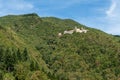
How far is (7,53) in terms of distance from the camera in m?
199

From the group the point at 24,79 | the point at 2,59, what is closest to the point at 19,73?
the point at 24,79

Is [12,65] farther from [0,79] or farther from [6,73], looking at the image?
[0,79]

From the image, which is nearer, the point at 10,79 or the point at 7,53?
the point at 10,79

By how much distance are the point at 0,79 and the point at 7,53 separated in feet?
118

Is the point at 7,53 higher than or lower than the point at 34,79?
higher

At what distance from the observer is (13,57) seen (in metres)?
194

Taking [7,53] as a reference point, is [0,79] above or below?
below

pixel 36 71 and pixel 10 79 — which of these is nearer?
pixel 10 79

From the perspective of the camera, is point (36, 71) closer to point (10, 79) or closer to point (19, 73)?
point (19, 73)

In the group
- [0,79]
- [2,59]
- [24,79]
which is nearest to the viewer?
[0,79]

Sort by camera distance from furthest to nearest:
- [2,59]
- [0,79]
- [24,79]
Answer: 1. [2,59]
2. [24,79]
3. [0,79]

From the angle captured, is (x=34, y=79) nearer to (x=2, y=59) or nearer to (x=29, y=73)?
(x=29, y=73)

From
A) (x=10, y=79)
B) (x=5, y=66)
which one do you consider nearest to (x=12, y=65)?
(x=5, y=66)

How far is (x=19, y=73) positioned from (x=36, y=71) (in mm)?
16334
